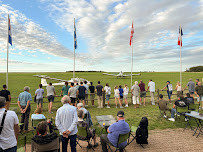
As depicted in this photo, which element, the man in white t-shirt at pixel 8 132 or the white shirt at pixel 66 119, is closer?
the man in white t-shirt at pixel 8 132

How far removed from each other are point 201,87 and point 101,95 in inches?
259

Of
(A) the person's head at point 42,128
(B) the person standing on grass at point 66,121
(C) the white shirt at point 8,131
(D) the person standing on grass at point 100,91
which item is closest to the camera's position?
(C) the white shirt at point 8,131

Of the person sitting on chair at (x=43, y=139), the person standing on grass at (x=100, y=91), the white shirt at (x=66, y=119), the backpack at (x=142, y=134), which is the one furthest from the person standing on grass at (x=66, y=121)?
the person standing on grass at (x=100, y=91)

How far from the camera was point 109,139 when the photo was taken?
3.46 metres

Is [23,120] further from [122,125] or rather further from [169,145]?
[169,145]

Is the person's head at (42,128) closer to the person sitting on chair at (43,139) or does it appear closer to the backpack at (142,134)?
the person sitting on chair at (43,139)

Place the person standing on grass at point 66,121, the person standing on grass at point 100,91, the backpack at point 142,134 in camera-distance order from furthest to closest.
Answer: the person standing on grass at point 100,91
the backpack at point 142,134
the person standing on grass at point 66,121

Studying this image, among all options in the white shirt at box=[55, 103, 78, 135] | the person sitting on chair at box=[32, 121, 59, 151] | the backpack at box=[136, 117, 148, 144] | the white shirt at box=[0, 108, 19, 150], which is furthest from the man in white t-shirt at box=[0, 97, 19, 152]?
the backpack at box=[136, 117, 148, 144]

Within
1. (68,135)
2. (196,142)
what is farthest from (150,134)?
(68,135)

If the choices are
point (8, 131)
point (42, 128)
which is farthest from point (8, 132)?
point (42, 128)

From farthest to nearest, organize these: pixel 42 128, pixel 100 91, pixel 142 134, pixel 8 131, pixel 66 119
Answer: pixel 100 91
pixel 142 134
pixel 66 119
pixel 42 128
pixel 8 131

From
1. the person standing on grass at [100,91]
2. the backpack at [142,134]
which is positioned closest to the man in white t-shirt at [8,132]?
the backpack at [142,134]

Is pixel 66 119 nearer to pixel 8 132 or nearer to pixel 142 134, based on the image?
pixel 8 132

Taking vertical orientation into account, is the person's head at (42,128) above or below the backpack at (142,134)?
above
